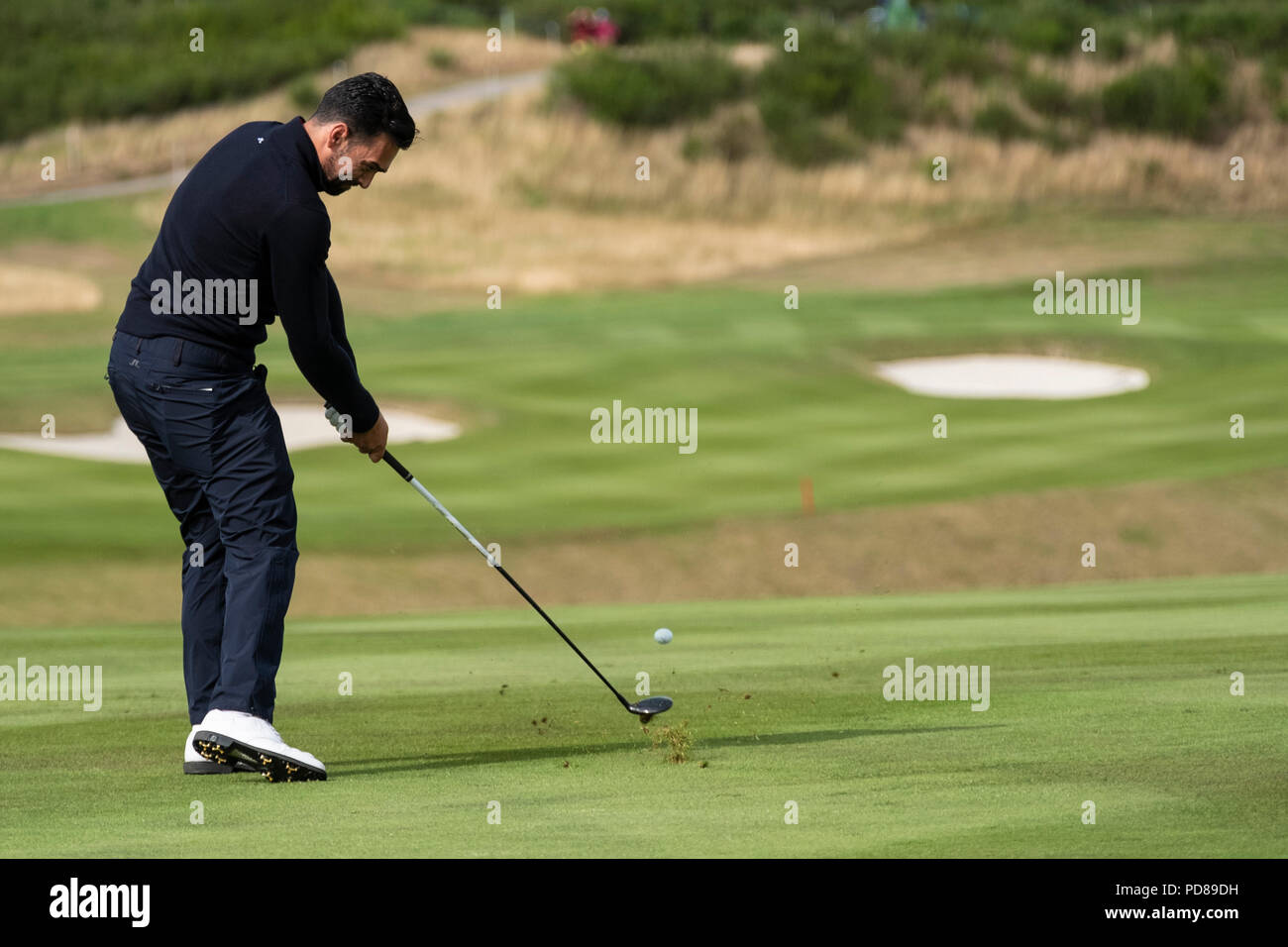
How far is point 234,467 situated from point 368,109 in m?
1.26

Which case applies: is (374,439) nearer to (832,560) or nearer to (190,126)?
(832,560)

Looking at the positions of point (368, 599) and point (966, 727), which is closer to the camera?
point (966, 727)

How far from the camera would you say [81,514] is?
57.7 ft

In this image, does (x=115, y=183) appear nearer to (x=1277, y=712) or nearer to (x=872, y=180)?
(x=872, y=180)

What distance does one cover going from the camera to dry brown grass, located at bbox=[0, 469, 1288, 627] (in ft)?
53.9

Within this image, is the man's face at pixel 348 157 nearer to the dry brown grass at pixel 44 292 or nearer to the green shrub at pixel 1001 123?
the dry brown grass at pixel 44 292

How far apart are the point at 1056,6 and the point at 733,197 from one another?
13.7 m

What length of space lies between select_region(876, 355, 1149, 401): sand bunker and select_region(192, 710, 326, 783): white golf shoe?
17730 mm

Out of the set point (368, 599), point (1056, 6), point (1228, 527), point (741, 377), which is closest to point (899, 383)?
point (741, 377)

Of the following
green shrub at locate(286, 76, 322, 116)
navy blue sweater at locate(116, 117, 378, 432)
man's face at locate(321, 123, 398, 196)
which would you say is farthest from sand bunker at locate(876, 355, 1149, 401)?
green shrub at locate(286, 76, 322, 116)

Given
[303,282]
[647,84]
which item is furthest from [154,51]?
[303,282]

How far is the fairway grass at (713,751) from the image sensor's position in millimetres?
5051

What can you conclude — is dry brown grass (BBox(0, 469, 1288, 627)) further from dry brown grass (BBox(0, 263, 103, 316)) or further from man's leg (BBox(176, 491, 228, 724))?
dry brown grass (BBox(0, 263, 103, 316))

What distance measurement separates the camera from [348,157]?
6.30 meters
